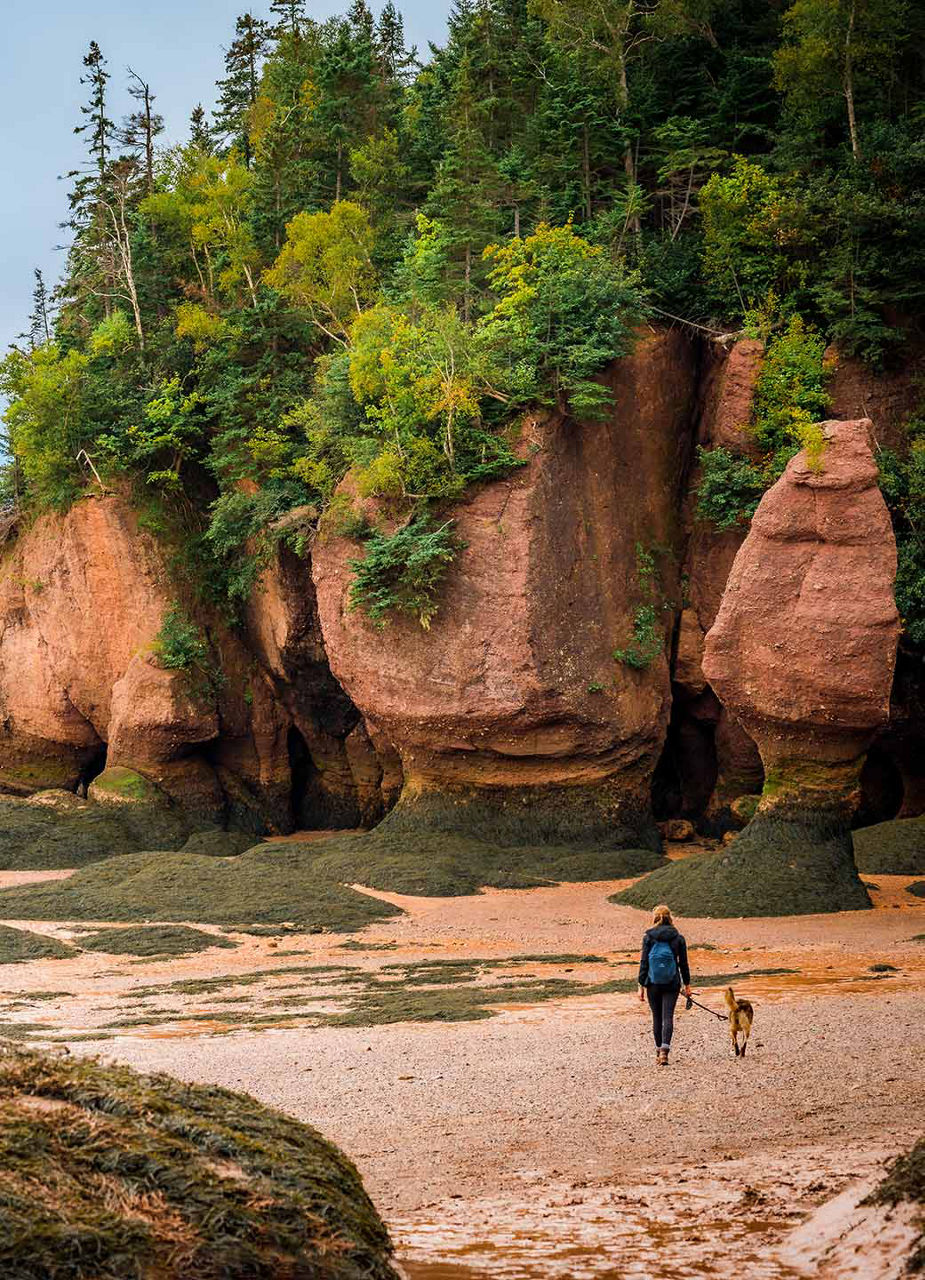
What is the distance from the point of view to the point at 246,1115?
6.64m

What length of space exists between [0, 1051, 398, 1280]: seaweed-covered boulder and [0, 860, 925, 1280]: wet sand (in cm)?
79

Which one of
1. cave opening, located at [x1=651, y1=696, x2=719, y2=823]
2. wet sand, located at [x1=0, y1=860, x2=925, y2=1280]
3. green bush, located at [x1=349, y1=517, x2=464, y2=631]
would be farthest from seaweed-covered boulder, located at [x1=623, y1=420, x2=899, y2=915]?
cave opening, located at [x1=651, y1=696, x2=719, y2=823]

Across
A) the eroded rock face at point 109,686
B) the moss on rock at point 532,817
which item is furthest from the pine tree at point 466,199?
the moss on rock at point 532,817

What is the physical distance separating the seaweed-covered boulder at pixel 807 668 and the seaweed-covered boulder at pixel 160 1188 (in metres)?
16.7

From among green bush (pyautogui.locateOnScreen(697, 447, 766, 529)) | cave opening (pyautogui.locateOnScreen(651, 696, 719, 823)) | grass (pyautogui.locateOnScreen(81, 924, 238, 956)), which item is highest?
green bush (pyautogui.locateOnScreen(697, 447, 766, 529))

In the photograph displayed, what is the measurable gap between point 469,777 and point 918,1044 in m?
20.2

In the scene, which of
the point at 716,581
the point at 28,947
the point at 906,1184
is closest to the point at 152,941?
the point at 28,947

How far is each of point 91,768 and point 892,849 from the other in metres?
24.9

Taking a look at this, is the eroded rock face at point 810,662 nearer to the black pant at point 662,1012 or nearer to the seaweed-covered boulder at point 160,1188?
the black pant at point 662,1012

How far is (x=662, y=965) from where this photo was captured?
39.0 feet

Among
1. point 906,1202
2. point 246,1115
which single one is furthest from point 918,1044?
point 246,1115

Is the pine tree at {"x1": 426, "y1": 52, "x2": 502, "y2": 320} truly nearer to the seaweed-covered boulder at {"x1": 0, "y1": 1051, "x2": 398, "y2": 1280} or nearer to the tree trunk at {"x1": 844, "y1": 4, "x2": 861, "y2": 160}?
the tree trunk at {"x1": 844, "y1": 4, "x2": 861, "y2": 160}

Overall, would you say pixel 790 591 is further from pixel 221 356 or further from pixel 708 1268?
pixel 221 356

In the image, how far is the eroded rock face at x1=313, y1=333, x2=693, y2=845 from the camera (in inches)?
1197
